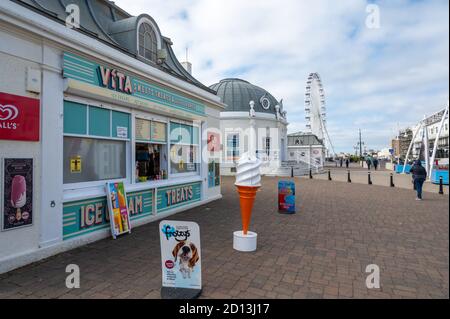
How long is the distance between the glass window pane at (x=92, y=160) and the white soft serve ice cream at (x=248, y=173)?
3.17 metres

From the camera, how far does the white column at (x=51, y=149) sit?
4832 mm

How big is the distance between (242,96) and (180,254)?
25963mm

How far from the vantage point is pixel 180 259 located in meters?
3.54

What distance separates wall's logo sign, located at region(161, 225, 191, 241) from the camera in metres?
3.48

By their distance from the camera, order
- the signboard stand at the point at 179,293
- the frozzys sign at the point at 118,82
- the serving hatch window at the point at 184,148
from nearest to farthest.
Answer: the signboard stand at the point at 179,293 → the frozzys sign at the point at 118,82 → the serving hatch window at the point at 184,148

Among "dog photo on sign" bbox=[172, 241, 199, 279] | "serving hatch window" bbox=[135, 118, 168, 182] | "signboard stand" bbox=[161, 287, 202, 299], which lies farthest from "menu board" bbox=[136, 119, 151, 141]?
"signboard stand" bbox=[161, 287, 202, 299]

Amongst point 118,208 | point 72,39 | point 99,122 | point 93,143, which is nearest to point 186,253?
point 118,208

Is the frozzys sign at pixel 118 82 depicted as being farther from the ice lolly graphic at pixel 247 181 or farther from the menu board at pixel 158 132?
the ice lolly graphic at pixel 247 181

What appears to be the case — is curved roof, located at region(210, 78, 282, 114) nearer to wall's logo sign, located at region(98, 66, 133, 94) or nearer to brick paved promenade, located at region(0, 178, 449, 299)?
brick paved promenade, located at region(0, 178, 449, 299)

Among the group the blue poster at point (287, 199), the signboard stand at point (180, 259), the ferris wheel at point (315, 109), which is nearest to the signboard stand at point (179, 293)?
the signboard stand at point (180, 259)
